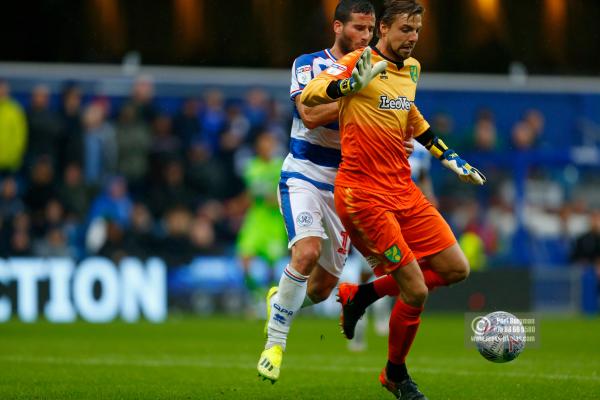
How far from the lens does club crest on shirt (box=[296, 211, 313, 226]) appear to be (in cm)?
816

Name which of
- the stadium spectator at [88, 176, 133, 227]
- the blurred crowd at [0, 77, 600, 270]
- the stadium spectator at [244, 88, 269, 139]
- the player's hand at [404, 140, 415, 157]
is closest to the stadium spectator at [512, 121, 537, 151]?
the blurred crowd at [0, 77, 600, 270]

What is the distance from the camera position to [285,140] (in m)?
20.0

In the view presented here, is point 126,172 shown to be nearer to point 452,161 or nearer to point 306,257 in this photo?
point 306,257

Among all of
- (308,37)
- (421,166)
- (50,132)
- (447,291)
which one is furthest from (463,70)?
(421,166)

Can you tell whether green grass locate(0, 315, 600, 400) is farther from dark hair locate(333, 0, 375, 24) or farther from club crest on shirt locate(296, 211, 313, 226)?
dark hair locate(333, 0, 375, 24)

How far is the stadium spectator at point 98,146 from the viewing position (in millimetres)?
19031

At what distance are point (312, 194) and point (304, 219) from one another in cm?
25

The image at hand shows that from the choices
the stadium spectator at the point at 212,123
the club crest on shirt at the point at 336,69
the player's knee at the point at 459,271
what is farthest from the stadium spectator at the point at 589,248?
the club crest on shirt at the point at 336,69

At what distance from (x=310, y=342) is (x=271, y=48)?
379 inches

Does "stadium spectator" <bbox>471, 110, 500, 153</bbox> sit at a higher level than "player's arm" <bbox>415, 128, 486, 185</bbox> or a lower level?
lower

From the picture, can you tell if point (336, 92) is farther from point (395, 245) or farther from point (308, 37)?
point (308, 37)

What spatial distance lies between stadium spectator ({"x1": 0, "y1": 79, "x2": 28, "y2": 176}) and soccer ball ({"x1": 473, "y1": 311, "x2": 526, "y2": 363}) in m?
12.1

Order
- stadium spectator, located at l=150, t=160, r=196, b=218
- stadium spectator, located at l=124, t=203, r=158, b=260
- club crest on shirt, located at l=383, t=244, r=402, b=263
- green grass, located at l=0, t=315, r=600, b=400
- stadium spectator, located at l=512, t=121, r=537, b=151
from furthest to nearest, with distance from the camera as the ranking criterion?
stadium spectator, located at l=512, t=121, r=537, b=151, stadium spectator, located at l=150, t=160, r=196, b=218, stadium spectator, located at l=124, t=203, r=158, b=260, green grass, located at l=0, t=315, r=600, b=400, club crest on shirt, located at l=383, t=244, r=402, b=263

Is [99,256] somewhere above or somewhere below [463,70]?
below
